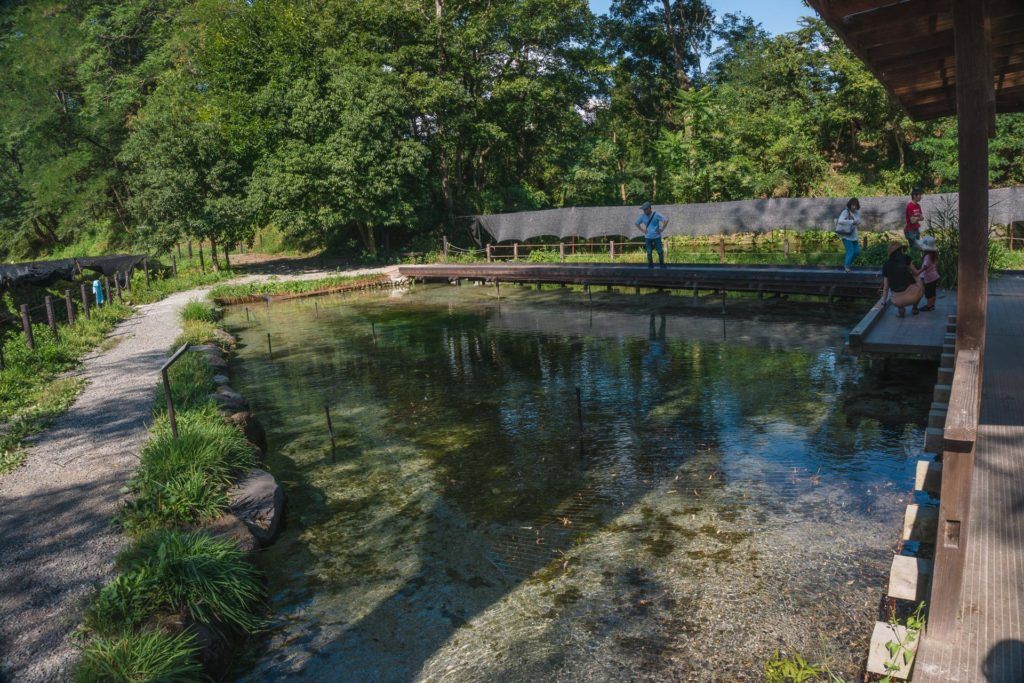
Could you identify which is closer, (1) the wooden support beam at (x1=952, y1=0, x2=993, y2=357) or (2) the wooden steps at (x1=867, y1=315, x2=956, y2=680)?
(2) the wooden steps at (x1=867, y1=315, x2=956, y2=680)

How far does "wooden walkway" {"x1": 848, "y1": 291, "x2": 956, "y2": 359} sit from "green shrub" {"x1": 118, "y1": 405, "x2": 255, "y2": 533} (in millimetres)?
8450

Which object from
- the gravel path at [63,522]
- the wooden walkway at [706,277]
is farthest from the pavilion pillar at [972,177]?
the wooden walkway at [706,277]

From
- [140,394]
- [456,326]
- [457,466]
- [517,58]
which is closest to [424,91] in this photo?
[517,58]

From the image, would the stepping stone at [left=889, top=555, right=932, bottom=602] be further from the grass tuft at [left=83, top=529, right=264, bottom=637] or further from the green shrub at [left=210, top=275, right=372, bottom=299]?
the green shrub at [left=210, top=275, right=372, bottom=299]

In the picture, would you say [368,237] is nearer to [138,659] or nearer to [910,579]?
[138,659]

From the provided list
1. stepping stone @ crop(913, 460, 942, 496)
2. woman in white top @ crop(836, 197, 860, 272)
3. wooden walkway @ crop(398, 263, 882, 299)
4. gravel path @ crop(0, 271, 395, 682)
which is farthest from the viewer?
wooden walkway @ crop(398, 263, 882, 299)

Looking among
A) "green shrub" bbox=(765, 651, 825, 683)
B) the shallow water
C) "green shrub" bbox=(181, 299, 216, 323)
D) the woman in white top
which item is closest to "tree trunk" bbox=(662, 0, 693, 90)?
the woman in white top

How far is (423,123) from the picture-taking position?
3550cm

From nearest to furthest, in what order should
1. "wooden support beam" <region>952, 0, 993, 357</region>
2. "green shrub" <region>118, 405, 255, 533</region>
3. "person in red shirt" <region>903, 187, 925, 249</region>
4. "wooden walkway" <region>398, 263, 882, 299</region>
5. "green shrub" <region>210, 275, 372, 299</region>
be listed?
"wooden support beam" <region>952, 0, 993, 357</region>
"green shrub" <region>118, 405, 255, 533</region>
"person in red shirt" <region>903, 187, 925, 249</region>
"wooden walkway" <region>398, 263, 882, 299</region>
"green shrub" <region>210, 275, 372, 299</region>

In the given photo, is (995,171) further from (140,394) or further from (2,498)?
(2,498)

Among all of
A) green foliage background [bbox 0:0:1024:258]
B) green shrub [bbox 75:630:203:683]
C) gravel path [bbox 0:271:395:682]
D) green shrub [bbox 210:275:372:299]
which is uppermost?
green foliage background [bbox 0:0:1024:258]

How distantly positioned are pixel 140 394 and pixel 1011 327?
13354 millimetres

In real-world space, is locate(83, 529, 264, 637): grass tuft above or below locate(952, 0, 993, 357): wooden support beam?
below

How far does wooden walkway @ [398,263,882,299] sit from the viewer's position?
56.3ft
